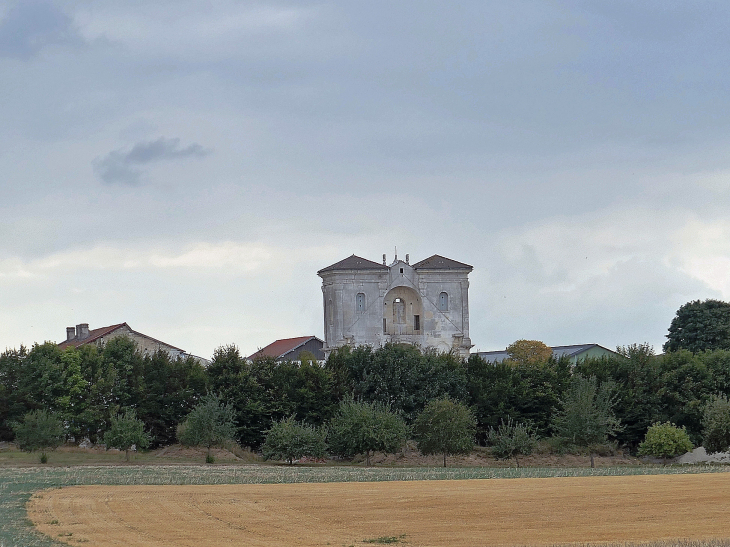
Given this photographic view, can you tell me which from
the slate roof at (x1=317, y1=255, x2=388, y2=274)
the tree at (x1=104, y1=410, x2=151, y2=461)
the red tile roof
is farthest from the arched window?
the tree at (x1=104, y1=410, x2=151, y2=461)

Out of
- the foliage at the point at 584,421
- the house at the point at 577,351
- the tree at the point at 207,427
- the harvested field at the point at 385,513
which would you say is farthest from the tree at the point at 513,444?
the house at the point at 577,351

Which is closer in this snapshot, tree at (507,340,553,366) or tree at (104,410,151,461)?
tree at (104,410,151,461)

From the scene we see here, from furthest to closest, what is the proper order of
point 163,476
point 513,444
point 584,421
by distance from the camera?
point 513,444 → point 584,421 → point 163,476

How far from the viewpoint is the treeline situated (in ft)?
221

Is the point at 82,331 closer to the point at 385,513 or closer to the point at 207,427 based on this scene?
the point at 207,427

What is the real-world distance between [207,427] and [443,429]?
14.7 m

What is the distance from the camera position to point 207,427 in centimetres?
6119

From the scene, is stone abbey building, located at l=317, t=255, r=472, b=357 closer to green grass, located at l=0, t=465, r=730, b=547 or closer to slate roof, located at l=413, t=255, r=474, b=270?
slate roof, located at l=413, t=255, r=474, b=270

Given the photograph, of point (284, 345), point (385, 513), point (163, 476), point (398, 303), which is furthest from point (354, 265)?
point (385, 513)

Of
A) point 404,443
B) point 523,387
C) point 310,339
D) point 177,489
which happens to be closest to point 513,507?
point 177,489

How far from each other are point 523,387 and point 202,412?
24.4 meters

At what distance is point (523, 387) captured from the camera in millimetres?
72000

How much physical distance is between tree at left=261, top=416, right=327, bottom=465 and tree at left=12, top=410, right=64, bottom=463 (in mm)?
13005

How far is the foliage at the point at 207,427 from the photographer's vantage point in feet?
200
